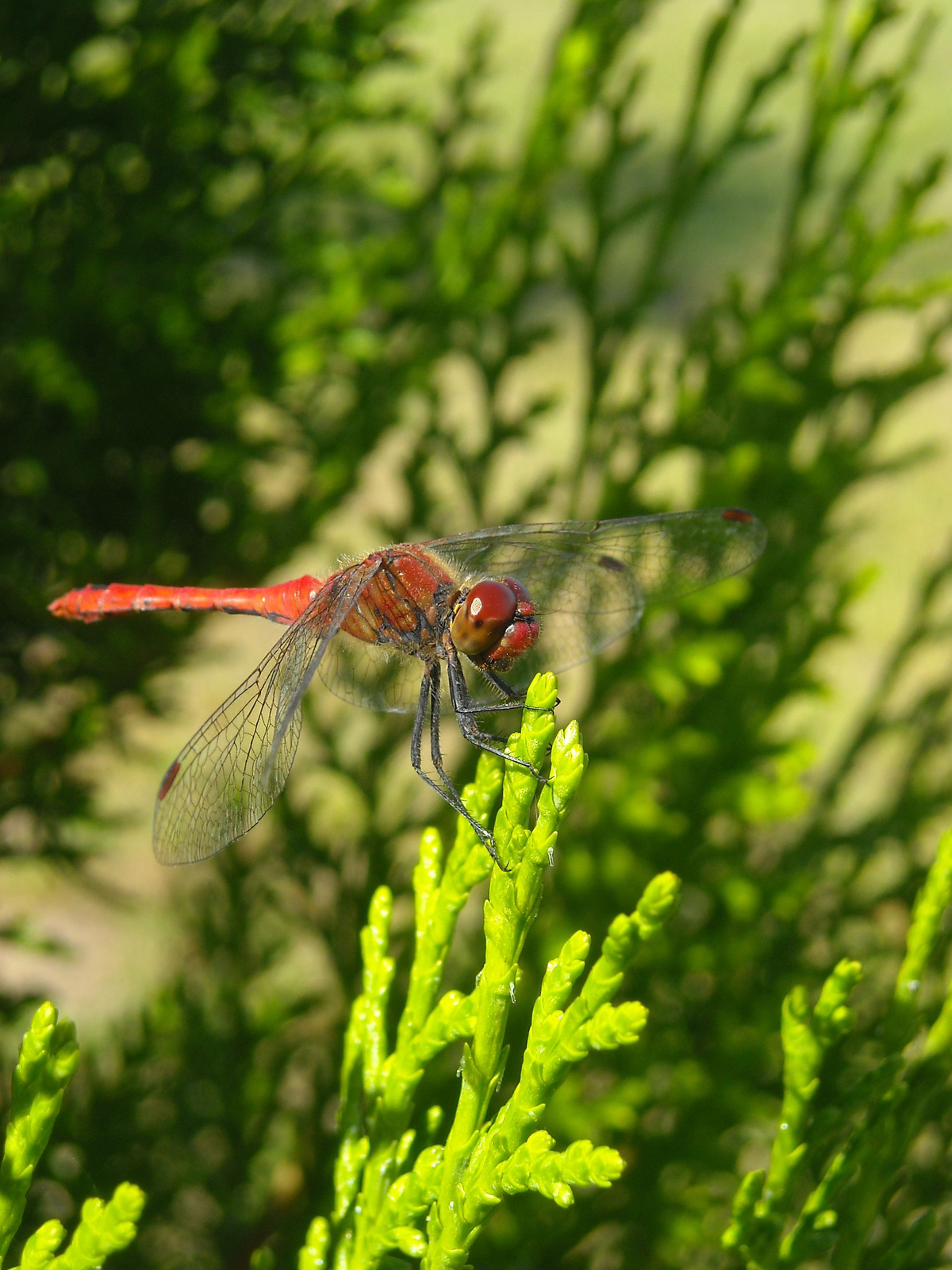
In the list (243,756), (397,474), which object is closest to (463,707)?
(243,756)

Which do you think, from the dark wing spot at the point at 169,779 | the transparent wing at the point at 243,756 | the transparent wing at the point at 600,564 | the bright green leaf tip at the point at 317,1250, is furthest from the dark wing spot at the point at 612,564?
the bright green leaf tip at the point at 317,1250

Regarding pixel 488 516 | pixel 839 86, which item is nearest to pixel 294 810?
pixel 488 516

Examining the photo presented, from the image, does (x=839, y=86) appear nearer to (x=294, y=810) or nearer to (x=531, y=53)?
(x=294, y=810)

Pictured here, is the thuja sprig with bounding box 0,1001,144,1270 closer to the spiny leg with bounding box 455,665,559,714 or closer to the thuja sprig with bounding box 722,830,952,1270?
the thuja sprig with bounding box 722,830,952,1270

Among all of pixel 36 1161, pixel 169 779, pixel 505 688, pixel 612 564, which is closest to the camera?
pixel 36 1161

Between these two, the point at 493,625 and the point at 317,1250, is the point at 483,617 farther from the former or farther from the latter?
the point at 317,1250

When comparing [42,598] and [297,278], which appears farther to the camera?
[297,278]

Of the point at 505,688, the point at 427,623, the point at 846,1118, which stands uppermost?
the point at 427,623
